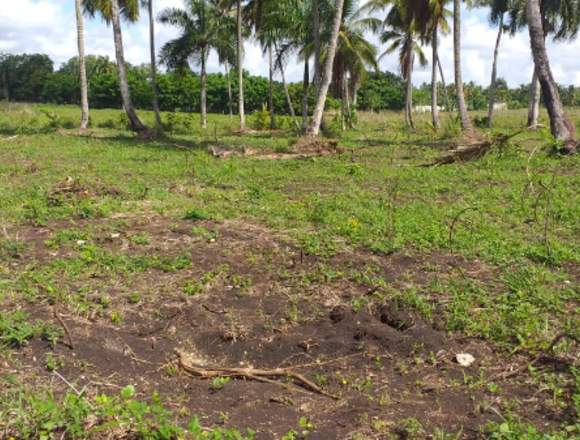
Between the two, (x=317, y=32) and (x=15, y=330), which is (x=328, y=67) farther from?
(x=15, y=330)

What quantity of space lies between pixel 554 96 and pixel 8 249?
11087 millimetres

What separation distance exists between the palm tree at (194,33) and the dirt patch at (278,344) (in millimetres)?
22813

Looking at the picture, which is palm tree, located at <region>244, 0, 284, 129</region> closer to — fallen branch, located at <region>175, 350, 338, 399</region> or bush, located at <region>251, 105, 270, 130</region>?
bush, located at <region>251, 105, 270, 130</region>

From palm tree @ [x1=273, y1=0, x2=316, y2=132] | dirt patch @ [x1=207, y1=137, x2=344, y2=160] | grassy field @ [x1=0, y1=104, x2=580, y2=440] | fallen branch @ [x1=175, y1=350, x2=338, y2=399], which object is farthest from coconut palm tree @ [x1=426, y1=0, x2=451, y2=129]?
fallen branch @ [x1=175, y1=350, x2=338, y2=399]

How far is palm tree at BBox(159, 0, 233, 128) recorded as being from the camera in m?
27.2

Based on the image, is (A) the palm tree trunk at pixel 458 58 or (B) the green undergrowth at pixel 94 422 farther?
(A) the palm tree trunk at pixel 458 58

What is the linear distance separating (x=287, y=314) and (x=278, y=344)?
382 millimetres

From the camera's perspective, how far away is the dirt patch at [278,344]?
3.21m

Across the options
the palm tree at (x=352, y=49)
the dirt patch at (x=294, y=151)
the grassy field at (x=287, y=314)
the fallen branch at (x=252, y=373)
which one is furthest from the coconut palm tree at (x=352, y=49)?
the fallen branch at (x=252, y=373)

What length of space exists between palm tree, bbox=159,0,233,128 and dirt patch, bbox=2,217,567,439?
22813 mm

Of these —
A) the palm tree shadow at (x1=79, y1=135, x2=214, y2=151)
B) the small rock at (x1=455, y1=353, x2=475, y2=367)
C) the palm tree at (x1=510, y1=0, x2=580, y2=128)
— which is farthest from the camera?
the palm tree at (x1=510, y1=0, x2=580, y2=128)

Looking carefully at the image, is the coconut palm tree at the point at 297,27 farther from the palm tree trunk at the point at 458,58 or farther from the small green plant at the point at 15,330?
the small green plant at the point at 15,330

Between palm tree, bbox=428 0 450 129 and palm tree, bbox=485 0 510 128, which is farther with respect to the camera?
palm tree, bbox=485 0 510 128

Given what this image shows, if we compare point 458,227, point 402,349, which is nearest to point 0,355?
point 402,349
